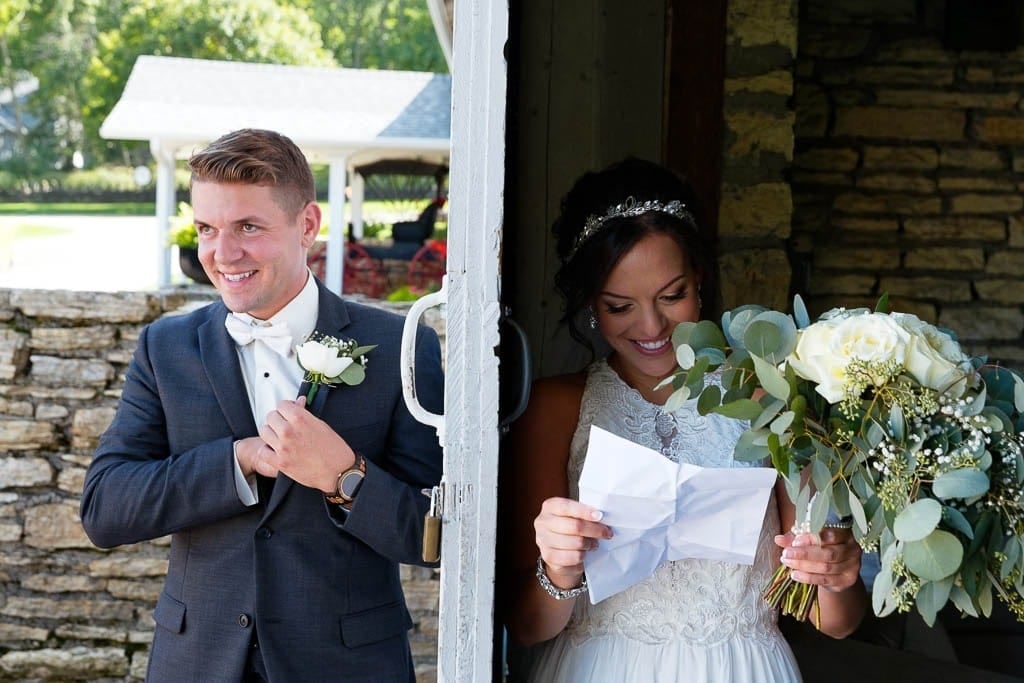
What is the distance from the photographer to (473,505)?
1.52 meters

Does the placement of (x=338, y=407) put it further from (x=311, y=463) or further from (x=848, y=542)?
(x=848, y=542)

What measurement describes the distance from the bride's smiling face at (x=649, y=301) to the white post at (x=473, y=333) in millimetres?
470

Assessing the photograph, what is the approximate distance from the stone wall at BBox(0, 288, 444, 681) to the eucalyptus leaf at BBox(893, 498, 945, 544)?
3.34 m

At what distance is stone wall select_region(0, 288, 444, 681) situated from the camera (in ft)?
14.8

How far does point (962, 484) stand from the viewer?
1.40 meters

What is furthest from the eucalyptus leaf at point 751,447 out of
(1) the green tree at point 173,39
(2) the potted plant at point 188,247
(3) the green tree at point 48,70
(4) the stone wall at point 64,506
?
(3) the green tree at point 48,70

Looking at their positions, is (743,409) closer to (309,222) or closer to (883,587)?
(883,587)

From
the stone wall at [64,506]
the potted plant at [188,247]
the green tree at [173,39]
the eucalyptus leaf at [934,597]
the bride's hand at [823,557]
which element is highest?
the green tree at [173,39]

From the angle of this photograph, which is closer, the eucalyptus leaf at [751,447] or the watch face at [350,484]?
the eucalyptus leaf at [751,447]

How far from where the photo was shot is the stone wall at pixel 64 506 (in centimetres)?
452

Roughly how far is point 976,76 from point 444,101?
10.2 metres

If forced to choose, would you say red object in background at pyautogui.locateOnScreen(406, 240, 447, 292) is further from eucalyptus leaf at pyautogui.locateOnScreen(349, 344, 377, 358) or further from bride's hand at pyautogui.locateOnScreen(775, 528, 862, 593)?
bride's hand at pyautogui.locateOnScreen(775, 528, 862, 593)

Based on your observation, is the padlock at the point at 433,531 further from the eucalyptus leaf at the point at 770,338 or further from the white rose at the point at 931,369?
the white rose at the point at 931,369

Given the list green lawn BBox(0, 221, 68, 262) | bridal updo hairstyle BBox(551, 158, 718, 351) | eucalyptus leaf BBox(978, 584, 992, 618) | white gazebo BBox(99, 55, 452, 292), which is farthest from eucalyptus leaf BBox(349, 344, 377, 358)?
green lawn BBox(0, 221, 68, 262)
